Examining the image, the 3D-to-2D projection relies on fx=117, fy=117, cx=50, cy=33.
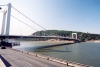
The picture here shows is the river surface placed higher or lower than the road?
lower

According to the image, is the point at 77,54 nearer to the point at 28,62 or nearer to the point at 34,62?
the point at 34,62

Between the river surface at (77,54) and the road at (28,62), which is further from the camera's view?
the river surface at (77,54)

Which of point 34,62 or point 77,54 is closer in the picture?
point 34,62

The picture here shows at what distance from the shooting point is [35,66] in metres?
24.1

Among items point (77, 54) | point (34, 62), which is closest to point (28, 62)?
point (34, 62)

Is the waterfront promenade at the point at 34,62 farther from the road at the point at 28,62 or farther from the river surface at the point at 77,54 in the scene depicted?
the river surface at the point at 77,54

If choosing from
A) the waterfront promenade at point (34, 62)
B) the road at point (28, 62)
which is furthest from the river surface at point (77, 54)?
the road at point (28, 62)

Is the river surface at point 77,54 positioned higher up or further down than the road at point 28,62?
further down

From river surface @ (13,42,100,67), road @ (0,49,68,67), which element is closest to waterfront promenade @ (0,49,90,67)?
road @ (0,49,68,67)

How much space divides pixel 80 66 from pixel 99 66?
32.0 feet

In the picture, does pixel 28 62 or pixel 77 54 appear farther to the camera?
pixel 77 54

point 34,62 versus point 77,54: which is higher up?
point 34,62

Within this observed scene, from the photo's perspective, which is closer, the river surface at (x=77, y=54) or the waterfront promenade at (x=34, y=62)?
the waterfront promenade at (x=34, y=62)

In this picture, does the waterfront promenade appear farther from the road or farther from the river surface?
the river surface
